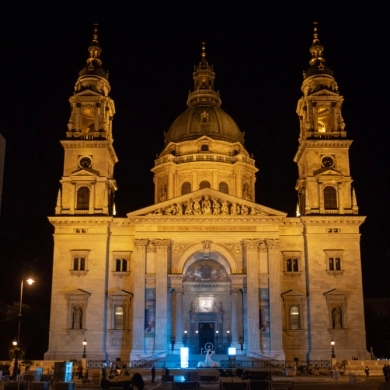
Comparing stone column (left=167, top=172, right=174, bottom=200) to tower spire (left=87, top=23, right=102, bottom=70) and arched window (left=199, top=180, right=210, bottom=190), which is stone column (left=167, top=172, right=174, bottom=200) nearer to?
arched window (left=199, top=180, right=210, bottom=190)

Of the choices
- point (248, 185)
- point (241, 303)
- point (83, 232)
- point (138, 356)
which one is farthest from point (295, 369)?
point (248, 185)

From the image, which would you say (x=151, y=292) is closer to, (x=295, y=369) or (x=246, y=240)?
(x=246, y=240)

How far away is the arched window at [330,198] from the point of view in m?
62.3

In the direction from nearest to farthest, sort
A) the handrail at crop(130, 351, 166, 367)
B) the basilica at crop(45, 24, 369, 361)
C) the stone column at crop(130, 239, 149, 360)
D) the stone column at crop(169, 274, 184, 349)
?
the handrail at crop(130, 351, 166, 367) < the stone column at crop(130, 239, 149, 360) < the basilica at crop(45, 24, 369, 361) < the stone column at crop(169, 274, 184, 349)

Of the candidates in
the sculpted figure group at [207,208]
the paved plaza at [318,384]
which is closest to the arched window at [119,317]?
the sculpted figure group at [207,208]

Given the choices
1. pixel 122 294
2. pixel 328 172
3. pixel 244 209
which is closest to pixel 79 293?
pixel 122 294

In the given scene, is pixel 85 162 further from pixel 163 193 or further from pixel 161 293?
pixel 161 293

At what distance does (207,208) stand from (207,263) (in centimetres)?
636

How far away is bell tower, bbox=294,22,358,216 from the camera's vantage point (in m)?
62.2

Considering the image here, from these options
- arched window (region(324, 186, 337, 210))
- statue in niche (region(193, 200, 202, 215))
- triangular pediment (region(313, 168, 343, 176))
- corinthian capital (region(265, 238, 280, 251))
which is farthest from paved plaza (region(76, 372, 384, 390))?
triangular pediment (region(313, 168, 343, 176))

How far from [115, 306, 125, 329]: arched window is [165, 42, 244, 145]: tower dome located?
23.9m

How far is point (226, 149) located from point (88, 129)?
57.8 feet

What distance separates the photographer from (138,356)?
187ft

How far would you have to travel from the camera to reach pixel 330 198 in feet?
205
